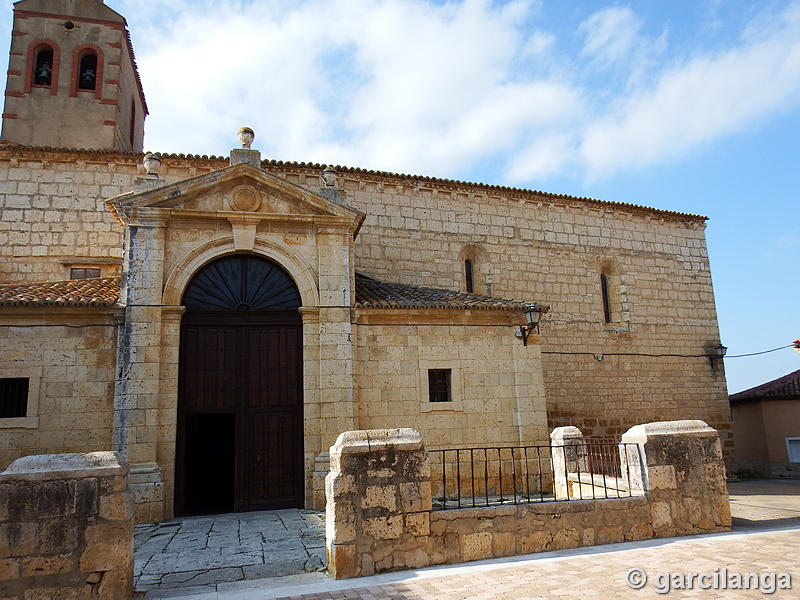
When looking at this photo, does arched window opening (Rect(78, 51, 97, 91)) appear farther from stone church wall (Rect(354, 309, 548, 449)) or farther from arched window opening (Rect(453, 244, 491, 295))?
stone church wall (Rect(354, 309, 548, 449))

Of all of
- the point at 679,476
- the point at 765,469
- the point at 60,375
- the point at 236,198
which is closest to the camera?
the point at 679,476

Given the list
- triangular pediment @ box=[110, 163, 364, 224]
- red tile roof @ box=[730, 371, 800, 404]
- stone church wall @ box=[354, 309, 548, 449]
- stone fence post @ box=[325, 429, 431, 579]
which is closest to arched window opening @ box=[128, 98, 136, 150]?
triangular pediment @ box=[110, 163, 364, 224]

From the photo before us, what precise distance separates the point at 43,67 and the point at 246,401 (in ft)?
50.8

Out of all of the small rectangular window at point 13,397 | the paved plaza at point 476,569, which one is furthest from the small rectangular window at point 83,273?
the paved plaza at point 476,569

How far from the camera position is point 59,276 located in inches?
521

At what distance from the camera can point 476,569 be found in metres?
6.09

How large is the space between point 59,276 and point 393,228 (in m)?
8.67

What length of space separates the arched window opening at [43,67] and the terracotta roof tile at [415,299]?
45.5ft

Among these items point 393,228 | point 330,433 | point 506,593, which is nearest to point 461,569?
point 506,593

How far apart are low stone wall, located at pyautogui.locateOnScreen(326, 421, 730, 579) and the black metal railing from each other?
43 cm

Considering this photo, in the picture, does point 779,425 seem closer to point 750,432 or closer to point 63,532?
point 750,432

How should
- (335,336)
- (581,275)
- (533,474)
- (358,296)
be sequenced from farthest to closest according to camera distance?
(581,275)
(358,296)
(533,474)
(335,336)

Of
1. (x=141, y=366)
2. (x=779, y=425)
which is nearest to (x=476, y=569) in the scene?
(x=141, y=366)

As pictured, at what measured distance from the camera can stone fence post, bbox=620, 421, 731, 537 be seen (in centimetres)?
750
